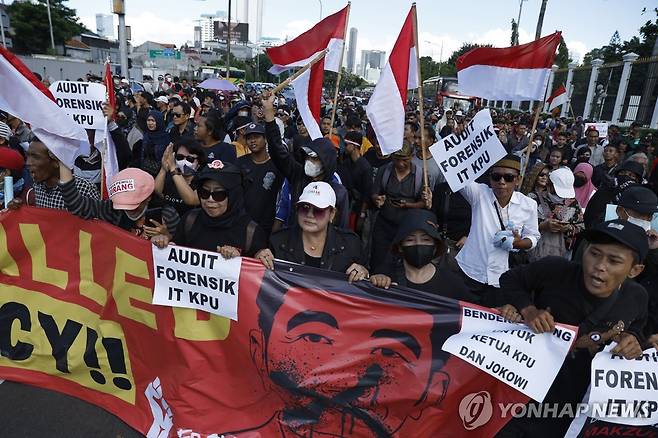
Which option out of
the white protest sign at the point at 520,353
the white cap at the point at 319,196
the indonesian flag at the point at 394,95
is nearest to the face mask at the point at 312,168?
the indonesian flag at the point at 394,95

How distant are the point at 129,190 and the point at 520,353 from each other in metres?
2.60

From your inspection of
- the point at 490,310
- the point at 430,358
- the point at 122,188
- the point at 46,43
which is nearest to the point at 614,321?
the point at 490,310

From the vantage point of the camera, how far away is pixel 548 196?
4656 millimetres

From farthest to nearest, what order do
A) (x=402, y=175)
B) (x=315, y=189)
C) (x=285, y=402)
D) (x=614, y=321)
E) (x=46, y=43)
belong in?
1. (x=46, y=43)
2. (x=402, y=175)
3. (x=315, y=189)
4. (x=285, y=402)
5. (x=614, y=321)

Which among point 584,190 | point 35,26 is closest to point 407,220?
point 584,190

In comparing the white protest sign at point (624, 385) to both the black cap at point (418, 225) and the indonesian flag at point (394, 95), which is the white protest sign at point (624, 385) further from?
the indonesian flag at point (394, 95)

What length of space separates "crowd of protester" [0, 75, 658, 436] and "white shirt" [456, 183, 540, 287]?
10mm

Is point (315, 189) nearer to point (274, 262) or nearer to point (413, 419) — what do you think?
point (274, 262)

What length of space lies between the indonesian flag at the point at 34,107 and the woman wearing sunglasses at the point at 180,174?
67cm

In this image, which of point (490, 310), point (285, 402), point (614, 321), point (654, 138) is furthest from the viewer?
point (654, 138)

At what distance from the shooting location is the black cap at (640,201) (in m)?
3.29

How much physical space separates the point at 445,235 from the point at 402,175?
75cm

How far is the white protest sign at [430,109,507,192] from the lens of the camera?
142 inches

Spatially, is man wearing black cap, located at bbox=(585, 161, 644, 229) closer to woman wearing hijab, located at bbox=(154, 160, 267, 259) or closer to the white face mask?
the white face mask
